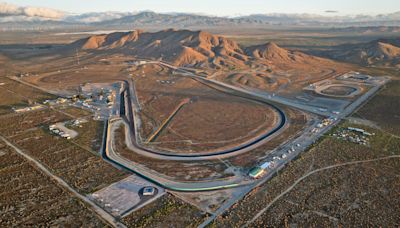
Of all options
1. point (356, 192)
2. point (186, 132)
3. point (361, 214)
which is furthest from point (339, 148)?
point (186, 132)

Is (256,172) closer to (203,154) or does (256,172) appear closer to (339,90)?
(203,154)

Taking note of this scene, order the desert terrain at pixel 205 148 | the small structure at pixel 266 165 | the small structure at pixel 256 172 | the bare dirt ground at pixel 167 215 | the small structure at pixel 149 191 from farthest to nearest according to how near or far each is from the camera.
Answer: the small structure at pixel 266 165 < the small structure at pixel 256 172 < the small structure at pixel 149 191 < the desert terrain at pixel 205 148 < the bare dirt ground at pixel 167 215

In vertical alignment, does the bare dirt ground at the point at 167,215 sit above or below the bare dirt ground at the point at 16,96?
below

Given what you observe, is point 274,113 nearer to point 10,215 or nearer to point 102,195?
point 102,195

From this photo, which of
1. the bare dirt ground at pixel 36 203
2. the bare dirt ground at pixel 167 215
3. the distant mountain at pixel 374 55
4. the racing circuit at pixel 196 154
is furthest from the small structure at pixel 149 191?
the distant mountain at pixel 374 55

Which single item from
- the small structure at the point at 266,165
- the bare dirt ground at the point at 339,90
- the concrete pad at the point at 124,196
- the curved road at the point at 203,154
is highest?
the bare dirt ground at the point at 339,90

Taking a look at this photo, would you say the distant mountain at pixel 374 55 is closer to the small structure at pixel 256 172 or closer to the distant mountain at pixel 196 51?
the distant mountain at pixel 196 51

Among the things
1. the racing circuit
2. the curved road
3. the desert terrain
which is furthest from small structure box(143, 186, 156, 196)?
the curved road
